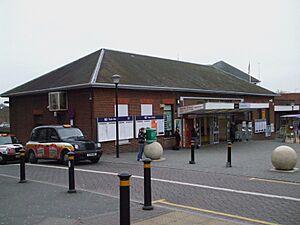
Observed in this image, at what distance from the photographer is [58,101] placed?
21.7 metres

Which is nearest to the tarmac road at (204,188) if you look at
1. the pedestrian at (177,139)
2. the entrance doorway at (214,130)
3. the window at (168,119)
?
the pedestrian at (177,139)

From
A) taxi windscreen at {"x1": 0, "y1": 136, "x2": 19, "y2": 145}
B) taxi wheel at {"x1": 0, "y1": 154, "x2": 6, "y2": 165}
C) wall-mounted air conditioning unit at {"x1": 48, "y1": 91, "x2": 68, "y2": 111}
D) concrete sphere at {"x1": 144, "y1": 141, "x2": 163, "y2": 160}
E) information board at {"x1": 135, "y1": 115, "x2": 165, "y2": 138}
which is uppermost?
wall-mounted air conditioning unit at {"x1": 48, "y1": 91, "x2": 68, "y2": 111}

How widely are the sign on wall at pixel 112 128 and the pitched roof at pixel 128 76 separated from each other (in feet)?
6.17

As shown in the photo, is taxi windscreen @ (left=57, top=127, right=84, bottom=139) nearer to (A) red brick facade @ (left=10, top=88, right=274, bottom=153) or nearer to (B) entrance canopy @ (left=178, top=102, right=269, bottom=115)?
(A) red brick facade @ (left=10, top=88, right=274, bottom=153)

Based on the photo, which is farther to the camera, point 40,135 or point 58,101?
point 58,101

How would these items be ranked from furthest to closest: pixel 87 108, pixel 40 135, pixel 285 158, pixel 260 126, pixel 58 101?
pixel 260 126
pixel 58 101
pixel 87 108
pixel 40 135
pixel 285 158

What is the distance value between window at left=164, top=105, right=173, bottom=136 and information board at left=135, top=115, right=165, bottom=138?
1.89 ft

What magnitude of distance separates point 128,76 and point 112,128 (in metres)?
3.99

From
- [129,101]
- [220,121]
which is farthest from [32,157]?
[220,121]

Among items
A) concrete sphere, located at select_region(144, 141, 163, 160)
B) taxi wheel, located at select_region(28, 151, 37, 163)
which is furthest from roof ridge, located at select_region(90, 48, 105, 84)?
concrete sphere, located at select_region(144, 141, 163, 160)

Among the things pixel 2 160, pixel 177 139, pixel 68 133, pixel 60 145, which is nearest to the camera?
pixel 60 145

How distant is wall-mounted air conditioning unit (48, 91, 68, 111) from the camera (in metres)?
21.8

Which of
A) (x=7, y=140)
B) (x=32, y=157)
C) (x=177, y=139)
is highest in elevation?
(x=7, y=140)

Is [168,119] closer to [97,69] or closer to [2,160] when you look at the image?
[97,69]
